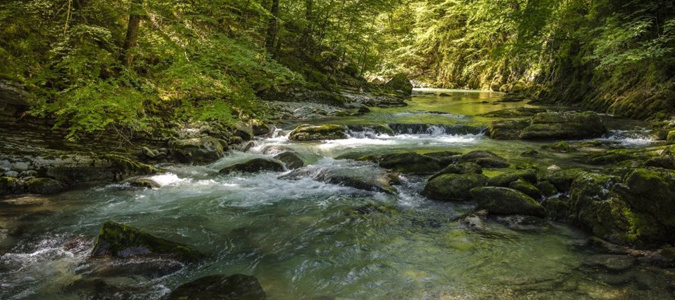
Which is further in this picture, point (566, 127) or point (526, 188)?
point (566, 127)

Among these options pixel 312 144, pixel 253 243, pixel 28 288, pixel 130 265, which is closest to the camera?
pixel 28 288

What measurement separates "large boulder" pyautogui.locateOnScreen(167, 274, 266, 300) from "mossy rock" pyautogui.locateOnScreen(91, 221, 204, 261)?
0.64m

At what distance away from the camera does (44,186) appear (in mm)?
6707

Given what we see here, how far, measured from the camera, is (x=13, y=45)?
7031mm

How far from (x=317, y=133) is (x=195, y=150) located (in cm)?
461

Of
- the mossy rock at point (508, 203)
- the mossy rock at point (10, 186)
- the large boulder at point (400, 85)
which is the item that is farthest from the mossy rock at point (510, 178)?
the large boulder at point (400, 85)

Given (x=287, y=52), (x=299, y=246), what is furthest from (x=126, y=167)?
(x=287, y=52)

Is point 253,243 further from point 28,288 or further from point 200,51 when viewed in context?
point 200,51

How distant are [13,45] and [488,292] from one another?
29.6 feet

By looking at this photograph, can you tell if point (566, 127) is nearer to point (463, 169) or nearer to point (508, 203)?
point (463, 169)

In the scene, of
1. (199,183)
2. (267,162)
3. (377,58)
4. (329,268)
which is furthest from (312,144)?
(377,58)

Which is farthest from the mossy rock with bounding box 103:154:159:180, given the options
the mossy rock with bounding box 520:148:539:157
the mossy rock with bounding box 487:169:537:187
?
the mossy rock with bounding box 520:148:539:157

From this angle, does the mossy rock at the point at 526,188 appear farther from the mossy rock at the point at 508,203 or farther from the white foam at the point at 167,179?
the white foam at the point at 167,179

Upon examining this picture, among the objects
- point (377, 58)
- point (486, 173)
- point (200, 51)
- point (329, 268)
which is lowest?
point (329, 268)
